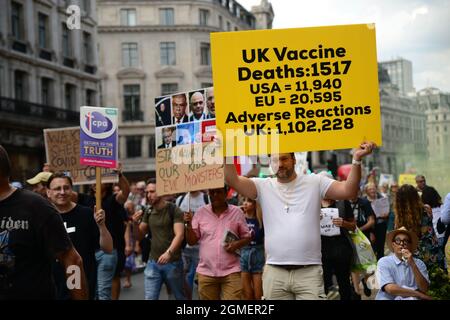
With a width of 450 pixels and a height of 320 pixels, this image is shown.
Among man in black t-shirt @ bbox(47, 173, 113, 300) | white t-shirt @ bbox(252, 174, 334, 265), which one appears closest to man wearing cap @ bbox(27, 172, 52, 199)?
man in black t-shirt @ bbox(47, 173, 113, 300)

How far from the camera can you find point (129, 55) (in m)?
57.0

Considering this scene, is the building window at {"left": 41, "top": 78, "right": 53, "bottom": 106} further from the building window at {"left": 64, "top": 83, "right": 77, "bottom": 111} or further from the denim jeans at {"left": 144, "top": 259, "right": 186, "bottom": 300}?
the denim jeans at {"left": 144, "top": 259, "right": 186, "bottom": 300}

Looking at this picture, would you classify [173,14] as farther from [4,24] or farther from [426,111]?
[426,111]

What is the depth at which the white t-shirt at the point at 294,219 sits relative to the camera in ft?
18.4

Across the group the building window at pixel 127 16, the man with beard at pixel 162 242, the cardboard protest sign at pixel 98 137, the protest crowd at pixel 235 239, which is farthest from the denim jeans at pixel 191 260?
the building window at pixel 127 16

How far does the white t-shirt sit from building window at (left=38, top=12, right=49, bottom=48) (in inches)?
924

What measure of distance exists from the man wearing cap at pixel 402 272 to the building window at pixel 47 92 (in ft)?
92.9

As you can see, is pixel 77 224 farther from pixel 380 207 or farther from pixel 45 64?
pixel 45 64

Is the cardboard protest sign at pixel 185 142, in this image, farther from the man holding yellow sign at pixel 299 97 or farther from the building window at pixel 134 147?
the building window at pixel 134 147

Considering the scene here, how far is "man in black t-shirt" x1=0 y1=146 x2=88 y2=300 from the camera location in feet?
13.4

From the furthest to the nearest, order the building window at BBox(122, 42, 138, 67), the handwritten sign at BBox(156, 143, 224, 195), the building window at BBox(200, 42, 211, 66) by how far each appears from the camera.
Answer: the building window at BBox(200, 42, 211, 66) < the building window at BBox(122, 42, 138, 67) < the handwritten sign at BBox(156, 143, 224, 195)

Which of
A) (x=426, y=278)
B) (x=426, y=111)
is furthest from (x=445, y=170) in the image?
(x=426, y=278)

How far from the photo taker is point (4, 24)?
29484 millimetres
